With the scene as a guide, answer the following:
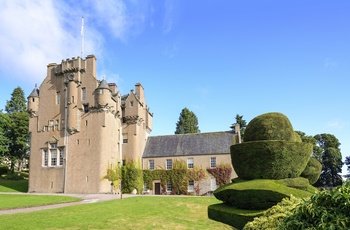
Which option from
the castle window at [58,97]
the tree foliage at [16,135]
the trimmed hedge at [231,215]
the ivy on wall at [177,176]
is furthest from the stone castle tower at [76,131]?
the trimmed hedge at [231,215]

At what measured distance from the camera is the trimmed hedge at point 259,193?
13047 mm

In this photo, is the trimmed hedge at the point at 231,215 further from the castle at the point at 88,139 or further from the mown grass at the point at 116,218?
the castle at the point at 88,139

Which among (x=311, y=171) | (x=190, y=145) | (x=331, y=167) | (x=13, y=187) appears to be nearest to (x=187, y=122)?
(x=190, y=145)

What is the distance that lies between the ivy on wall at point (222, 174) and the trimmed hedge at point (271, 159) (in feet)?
79.9

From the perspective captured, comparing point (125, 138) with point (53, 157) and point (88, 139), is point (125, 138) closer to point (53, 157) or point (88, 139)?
point (88, 139)

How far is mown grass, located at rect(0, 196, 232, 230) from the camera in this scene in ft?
47.4

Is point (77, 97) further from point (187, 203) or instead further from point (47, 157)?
point (187, 203)

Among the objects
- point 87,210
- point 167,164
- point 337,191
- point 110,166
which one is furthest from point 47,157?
point 337,191

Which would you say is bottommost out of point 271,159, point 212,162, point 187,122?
point 212,162

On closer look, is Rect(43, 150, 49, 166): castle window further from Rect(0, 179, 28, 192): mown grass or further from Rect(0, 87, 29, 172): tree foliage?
Rect(0, 87, 29, 172): tree foliage

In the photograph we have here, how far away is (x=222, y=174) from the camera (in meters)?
39.7

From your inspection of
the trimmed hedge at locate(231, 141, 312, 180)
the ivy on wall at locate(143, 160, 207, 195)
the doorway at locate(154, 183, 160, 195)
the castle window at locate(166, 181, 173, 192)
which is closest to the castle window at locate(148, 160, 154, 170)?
the ivy on wall at locate(143, 160, 207, 195)

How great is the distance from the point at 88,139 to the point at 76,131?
87.7 inches

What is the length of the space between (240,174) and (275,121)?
12.3 feet
